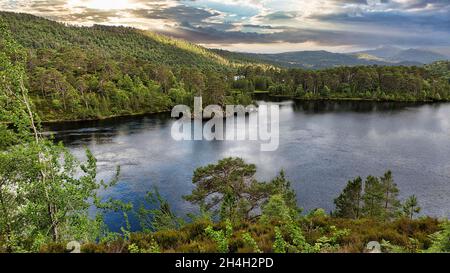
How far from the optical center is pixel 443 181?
47.2m

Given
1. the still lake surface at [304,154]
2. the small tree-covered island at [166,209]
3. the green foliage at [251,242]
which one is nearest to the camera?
the green foliage at [251,242]

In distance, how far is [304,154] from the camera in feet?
194

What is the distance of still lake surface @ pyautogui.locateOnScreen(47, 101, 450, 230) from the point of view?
43.3 m

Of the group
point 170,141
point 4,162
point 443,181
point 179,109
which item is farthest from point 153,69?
point 4,162

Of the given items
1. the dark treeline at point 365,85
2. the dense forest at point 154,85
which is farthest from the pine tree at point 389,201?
the dark treeline at point 365,85

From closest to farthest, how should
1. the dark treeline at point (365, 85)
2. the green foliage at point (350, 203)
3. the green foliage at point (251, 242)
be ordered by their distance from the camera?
the green foliage at point (251, 242), the green foliage at point (350, 203), the dark treeline at point (365, 85)

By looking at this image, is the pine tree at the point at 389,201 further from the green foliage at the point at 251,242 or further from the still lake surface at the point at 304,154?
the green foliage at the point at 251,242

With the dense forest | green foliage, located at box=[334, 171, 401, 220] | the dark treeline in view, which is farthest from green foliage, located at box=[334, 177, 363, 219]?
the dark treeline

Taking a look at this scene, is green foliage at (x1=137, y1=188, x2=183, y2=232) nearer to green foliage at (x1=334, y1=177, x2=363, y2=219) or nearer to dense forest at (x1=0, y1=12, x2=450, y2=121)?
green foliage at (x1=334, y1=177, x2=363, y2=219)

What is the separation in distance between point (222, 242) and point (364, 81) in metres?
152

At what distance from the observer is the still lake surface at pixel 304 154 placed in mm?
43281
